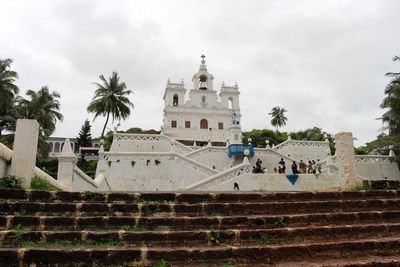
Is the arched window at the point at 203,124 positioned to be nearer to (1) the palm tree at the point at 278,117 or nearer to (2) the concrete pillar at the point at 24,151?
(1) the palm tree at the point at 278,117

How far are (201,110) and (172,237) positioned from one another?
1492 inches

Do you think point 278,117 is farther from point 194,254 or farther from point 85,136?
point 194,254

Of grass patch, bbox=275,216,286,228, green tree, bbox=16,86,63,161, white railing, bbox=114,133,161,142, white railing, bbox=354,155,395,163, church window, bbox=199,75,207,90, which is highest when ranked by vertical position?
church window, bbox=199,75,207,90

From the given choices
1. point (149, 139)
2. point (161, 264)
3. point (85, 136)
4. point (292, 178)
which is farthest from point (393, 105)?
point (85, 136)

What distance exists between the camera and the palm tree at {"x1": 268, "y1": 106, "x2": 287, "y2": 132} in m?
53.4

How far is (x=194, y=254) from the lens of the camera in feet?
15.2

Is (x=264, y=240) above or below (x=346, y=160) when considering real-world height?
below

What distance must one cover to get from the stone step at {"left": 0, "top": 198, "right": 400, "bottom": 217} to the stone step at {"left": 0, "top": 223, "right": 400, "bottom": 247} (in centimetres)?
75

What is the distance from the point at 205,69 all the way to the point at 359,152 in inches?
1024

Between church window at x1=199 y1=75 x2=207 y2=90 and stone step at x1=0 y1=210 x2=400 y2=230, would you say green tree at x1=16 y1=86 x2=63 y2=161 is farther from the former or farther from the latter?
stone step at x1=0 y1=210 x2=400 y2=230

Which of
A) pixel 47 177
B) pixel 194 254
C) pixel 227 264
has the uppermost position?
pixel 47 177

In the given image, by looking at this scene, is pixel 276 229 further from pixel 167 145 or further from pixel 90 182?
pixel 167 145

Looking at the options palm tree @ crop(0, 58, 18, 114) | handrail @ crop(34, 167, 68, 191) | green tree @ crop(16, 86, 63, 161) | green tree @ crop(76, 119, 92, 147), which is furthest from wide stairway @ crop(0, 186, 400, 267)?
green tree @ crop(76, 119, 92, 147)

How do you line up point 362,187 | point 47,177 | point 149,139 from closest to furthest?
point 47,177, point 362,187, point 149,139
